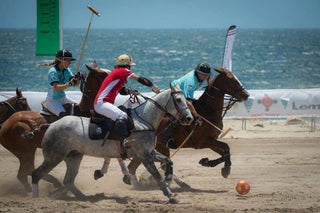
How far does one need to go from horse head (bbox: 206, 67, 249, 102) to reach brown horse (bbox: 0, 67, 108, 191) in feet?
7.91

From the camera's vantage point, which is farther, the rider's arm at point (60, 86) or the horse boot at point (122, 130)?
the rider's arm at point (60, 86)

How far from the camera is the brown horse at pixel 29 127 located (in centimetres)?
1121

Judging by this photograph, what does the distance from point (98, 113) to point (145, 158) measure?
3.76 ft

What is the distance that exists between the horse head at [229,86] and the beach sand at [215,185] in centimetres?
190

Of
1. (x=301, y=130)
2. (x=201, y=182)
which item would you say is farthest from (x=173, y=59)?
(x=201, y=182)

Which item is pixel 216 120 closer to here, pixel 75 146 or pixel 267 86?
pixel 75 146

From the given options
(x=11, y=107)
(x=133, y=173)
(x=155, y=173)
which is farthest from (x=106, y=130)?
(x=11, y=107)

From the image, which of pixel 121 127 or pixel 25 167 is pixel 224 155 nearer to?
pixel 121 127

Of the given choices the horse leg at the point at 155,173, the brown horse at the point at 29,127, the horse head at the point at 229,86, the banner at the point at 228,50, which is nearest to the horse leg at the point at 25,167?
the brown horse at the point at 29,127

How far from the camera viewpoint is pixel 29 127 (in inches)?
446

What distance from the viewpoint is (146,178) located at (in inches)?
467

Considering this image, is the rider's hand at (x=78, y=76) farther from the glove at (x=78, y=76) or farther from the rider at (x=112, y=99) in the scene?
the rider at (x=112, y=99)

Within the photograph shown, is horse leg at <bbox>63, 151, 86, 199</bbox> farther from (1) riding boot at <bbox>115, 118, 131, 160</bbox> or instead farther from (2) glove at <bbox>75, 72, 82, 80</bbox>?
(2) glove at <bbox>75, 72, 82, 80</bbox>

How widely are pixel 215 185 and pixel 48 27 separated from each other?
306 inches
